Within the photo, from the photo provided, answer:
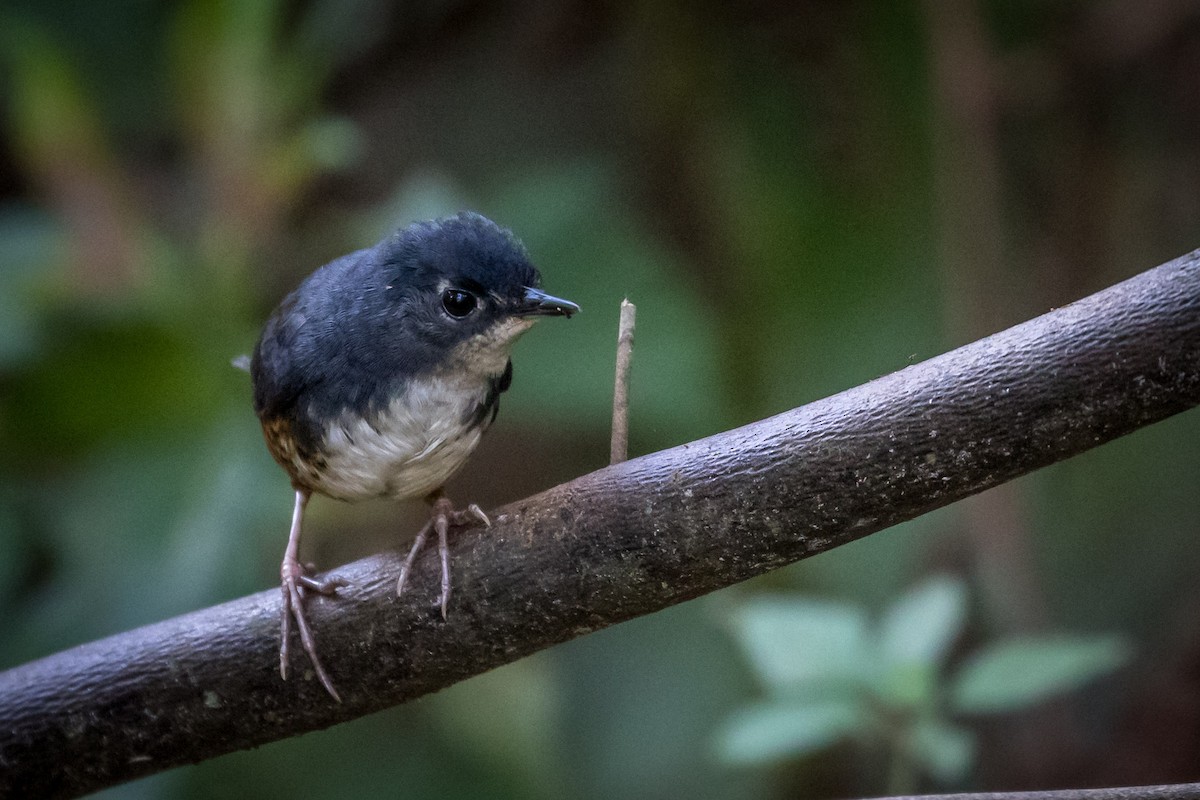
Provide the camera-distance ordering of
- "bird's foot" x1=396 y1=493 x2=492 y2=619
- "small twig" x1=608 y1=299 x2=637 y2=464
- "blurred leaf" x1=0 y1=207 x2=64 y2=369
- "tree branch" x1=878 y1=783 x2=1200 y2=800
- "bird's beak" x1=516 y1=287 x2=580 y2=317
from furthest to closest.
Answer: "blurred leaf" x1=0 y1=207 x2=64 y2=369, "bird's beak" x1=516 y1=287 x2=580 y2=317, "bird's foot" x1=396 y1=493 x2=492 y2=619, "small twig" x1=608 y1=299 x2=637 y2=464, "tree branch" x1=878 y1=783 x2=1200 y2=800

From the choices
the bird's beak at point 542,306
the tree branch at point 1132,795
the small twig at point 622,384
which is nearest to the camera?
the tree branch at point 1132,795

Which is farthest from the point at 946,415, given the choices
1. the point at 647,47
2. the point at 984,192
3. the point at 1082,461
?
the point at 647,47

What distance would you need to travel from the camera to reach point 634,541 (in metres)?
1.70

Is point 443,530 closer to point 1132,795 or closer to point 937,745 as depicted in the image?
point 937,745

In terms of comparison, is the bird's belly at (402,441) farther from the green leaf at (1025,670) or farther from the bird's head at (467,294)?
the green leaf at (1025,670)

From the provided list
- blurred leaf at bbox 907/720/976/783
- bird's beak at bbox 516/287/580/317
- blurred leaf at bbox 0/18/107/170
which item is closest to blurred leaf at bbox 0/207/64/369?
blurred leaf at bbox 0/18/107/170

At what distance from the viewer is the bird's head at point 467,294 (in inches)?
81.3

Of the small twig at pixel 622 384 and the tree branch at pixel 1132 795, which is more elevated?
the small twig at pixel 622 384

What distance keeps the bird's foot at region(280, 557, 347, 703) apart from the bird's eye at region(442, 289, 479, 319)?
20.7 inches

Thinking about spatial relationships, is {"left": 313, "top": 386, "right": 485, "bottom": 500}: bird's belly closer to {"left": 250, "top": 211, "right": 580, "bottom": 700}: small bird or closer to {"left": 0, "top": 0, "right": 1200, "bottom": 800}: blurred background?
{"left": 250, "top": 211, "right": 580, "bottom": 700}: small bird

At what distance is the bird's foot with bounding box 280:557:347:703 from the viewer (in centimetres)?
191

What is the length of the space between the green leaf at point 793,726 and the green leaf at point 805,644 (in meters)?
0.05

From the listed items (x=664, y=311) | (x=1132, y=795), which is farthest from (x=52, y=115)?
(x=1132, y=795)

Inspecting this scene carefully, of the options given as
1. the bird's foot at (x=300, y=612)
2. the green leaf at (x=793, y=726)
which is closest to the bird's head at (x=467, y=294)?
the bird's foot at (x=300, y=612)
